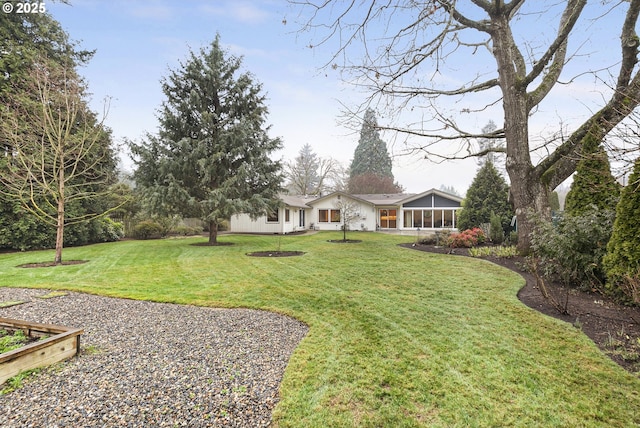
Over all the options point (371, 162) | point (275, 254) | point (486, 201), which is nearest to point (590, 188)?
point (486, 201)

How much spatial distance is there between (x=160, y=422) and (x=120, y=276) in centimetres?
592

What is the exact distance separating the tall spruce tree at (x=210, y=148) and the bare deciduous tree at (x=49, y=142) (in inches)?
92.8

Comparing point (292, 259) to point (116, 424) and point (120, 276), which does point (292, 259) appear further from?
point (116, 424)

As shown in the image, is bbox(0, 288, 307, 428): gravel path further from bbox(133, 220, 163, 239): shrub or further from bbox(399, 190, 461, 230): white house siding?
bbox(399, 190, 461, 230): white house siding

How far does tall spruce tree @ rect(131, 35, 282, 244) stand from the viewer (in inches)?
490

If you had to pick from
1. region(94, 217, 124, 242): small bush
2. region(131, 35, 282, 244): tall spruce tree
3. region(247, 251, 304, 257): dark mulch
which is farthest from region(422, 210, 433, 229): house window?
region(94, 217, 124, 242): small bush

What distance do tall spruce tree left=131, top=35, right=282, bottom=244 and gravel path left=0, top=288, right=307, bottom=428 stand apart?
8.63 meters

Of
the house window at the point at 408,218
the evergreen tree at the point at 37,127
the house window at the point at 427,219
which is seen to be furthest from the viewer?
the house window at the point at 408,218

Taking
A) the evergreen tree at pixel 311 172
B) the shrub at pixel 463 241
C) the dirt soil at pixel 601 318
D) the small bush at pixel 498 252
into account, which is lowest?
the dirt soil at pixel 601 318

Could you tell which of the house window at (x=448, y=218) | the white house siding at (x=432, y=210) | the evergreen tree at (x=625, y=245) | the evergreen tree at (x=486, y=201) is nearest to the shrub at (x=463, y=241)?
the evergreen tree at (x=486, y=201)

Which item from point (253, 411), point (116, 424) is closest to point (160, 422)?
point (116, 424)

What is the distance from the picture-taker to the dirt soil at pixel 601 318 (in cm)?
305

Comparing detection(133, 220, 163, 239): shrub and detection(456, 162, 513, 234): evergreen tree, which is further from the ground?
detection(456, 162, 513, 234): evergreen tree

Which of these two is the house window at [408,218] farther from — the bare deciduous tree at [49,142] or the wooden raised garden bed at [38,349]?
the wooden raised garden bed at [38,349]
